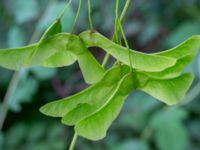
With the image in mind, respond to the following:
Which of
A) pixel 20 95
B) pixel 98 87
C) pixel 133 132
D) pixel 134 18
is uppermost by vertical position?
pixel 98 87

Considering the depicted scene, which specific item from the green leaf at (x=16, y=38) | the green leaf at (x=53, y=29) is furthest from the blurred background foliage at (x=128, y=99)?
the green leaf at (x=53, y=29)

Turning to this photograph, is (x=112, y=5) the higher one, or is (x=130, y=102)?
(x=112, y=5)

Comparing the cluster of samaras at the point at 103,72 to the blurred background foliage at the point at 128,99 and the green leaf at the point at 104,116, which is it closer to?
the green leaf at the point at 104,116

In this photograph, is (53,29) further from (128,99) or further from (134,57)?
(128,99)

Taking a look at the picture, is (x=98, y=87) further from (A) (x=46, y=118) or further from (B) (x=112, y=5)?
(A) (x=46, y=118)

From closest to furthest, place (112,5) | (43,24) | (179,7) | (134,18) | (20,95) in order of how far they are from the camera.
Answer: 1. (43,24)
2. (20,95)
3. (112,5)
4. (179,7)
5. (134,18)

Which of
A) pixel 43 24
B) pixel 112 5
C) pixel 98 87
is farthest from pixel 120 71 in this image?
pixel 112 5
